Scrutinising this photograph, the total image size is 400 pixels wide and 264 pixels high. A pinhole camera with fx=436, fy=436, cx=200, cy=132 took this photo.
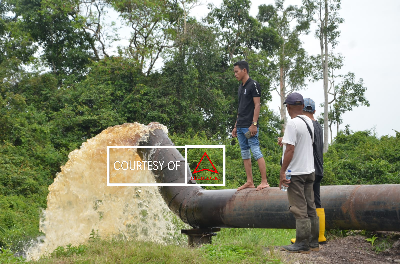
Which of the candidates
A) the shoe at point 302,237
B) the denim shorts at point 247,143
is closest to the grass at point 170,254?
the shoe at point 302,237

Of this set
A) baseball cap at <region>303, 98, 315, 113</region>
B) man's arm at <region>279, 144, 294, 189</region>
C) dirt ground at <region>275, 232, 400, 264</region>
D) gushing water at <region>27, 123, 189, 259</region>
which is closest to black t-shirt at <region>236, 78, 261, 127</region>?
baseball cap at <region>303, 98, 315, 113</region>

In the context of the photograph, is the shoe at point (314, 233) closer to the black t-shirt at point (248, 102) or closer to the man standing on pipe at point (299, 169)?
the man standing on pipe at point (299, 169)

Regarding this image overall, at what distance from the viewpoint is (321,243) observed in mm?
5855

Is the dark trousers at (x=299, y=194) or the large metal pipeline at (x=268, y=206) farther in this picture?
the large metal pipeline at (x=268, y=206)

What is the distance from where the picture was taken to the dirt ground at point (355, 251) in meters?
5.09

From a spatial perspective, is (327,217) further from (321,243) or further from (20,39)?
(20,39)

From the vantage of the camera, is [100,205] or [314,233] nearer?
[314,233]

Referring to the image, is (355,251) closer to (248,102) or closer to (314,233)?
(314,233)

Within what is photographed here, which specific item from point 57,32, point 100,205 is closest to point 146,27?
point 57,32

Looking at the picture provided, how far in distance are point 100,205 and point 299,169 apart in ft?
15.5

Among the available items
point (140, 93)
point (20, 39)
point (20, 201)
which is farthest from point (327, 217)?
point (20, 39)

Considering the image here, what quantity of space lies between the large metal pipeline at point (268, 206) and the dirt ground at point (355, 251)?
0.38m

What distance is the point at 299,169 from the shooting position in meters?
4.94

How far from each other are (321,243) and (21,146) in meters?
15.4
